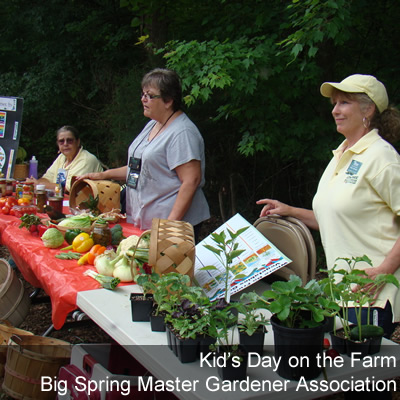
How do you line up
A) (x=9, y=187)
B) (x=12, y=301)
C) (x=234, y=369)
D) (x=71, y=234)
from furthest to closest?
1. (x=9, y=187)
2. (x=12, y=301)
3. (x=71, y=234)
4. (x=234, y=369)

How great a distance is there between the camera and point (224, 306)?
1705mm

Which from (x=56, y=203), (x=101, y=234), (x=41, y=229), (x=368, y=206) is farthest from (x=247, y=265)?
(x=56, y=203)

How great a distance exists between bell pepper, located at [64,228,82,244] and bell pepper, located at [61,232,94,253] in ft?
0.22

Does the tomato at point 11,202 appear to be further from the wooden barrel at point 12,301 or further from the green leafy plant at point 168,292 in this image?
the green leafy plant at point 168,292

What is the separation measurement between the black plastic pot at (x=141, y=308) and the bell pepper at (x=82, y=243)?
3.53 ft

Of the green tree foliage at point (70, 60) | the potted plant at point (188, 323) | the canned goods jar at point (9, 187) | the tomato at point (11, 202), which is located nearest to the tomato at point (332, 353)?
the potted plant at point (188, 323)

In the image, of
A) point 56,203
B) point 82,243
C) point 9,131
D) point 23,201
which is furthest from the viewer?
point 9,131

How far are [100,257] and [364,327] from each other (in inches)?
53.2

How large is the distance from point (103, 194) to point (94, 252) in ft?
3.27

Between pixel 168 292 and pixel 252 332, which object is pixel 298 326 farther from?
pixel 168 292

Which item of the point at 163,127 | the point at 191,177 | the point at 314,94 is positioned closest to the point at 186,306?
the point at 191,177

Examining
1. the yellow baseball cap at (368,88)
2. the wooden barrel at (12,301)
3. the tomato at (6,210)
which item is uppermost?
the yellow baseball cap at (368,88)

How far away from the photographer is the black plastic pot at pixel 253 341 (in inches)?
60.9

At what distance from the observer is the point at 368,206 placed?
2090mm
